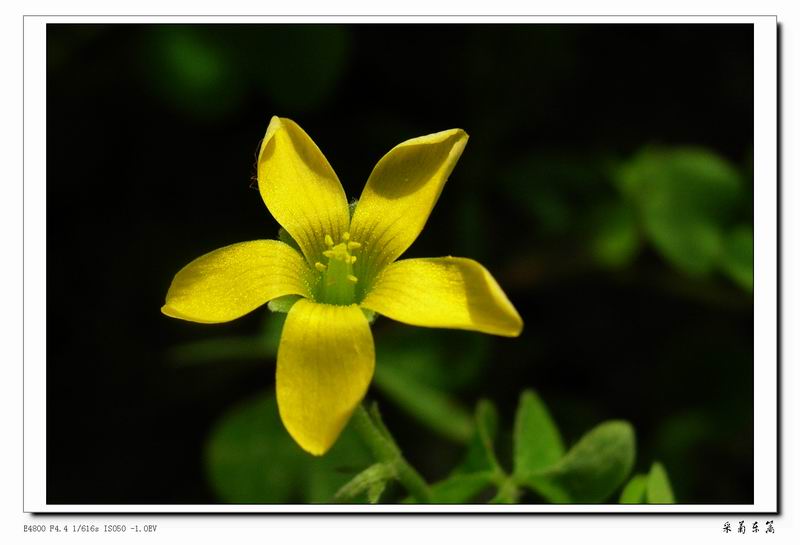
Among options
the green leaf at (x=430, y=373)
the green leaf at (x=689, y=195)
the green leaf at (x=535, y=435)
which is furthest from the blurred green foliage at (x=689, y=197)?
the green leaf at (x=535, y=435)

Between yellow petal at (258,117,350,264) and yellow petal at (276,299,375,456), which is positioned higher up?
yellow petal at (258,117,350,264)

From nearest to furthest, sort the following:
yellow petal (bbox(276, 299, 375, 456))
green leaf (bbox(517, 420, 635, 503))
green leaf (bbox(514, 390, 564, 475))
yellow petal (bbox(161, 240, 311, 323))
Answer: yellow petal (bbox(276, 299, 375, 456)) → yellow petal (bbox(161, 240, 311, 323)) → green leaf (bbox(517, 420, 635, 503)) → green leaf (bbox(514, 390, 564, 475))

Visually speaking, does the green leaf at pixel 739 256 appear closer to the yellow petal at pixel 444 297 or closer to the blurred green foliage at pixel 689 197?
the blurred green foliage at pixel 689 197

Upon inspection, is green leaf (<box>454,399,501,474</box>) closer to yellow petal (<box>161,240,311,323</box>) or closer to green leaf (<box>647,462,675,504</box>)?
green leaf (<box>647,462,675,504</box>)

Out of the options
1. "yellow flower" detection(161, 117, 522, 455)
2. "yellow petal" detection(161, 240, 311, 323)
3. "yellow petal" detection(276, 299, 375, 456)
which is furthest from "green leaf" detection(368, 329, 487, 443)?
"yellow petal" detection(276, 299, 375, 456)

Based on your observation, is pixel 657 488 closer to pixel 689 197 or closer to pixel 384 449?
pixel 384 449
